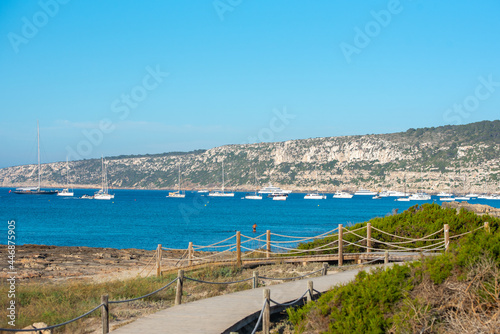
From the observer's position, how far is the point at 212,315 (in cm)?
993

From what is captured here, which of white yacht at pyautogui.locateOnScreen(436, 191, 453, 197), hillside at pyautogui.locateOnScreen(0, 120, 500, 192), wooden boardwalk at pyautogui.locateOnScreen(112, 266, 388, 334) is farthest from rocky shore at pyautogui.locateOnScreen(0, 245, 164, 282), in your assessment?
hillside at pyautogui.locateOnScreen(0, 120, 500, 192)

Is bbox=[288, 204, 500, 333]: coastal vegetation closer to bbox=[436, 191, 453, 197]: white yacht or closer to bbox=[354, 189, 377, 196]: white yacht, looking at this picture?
bbox=[436, 191, 453, 197]: white yacht

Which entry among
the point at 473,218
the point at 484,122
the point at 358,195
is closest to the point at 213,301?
the point at 473,218

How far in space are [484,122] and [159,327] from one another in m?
180

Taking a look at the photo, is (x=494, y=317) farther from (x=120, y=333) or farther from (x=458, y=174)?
(x=458, y=174)

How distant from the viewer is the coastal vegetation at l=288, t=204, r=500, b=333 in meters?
7.51

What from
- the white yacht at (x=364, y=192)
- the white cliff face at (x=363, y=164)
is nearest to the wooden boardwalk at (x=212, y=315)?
the white cliff face at (x=363, y=164)

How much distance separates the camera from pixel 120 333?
341 inches

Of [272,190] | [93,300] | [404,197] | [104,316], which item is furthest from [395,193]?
[104,316]

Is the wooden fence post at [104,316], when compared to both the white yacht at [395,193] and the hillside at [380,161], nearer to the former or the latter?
the white yacht at [395,193]

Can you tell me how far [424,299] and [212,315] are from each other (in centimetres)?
406

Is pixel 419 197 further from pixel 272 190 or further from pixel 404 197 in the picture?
pixel 272 190

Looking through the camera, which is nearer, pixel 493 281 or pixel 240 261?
pixel 493 281

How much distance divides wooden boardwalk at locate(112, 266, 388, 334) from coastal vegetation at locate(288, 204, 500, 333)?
129 cm
